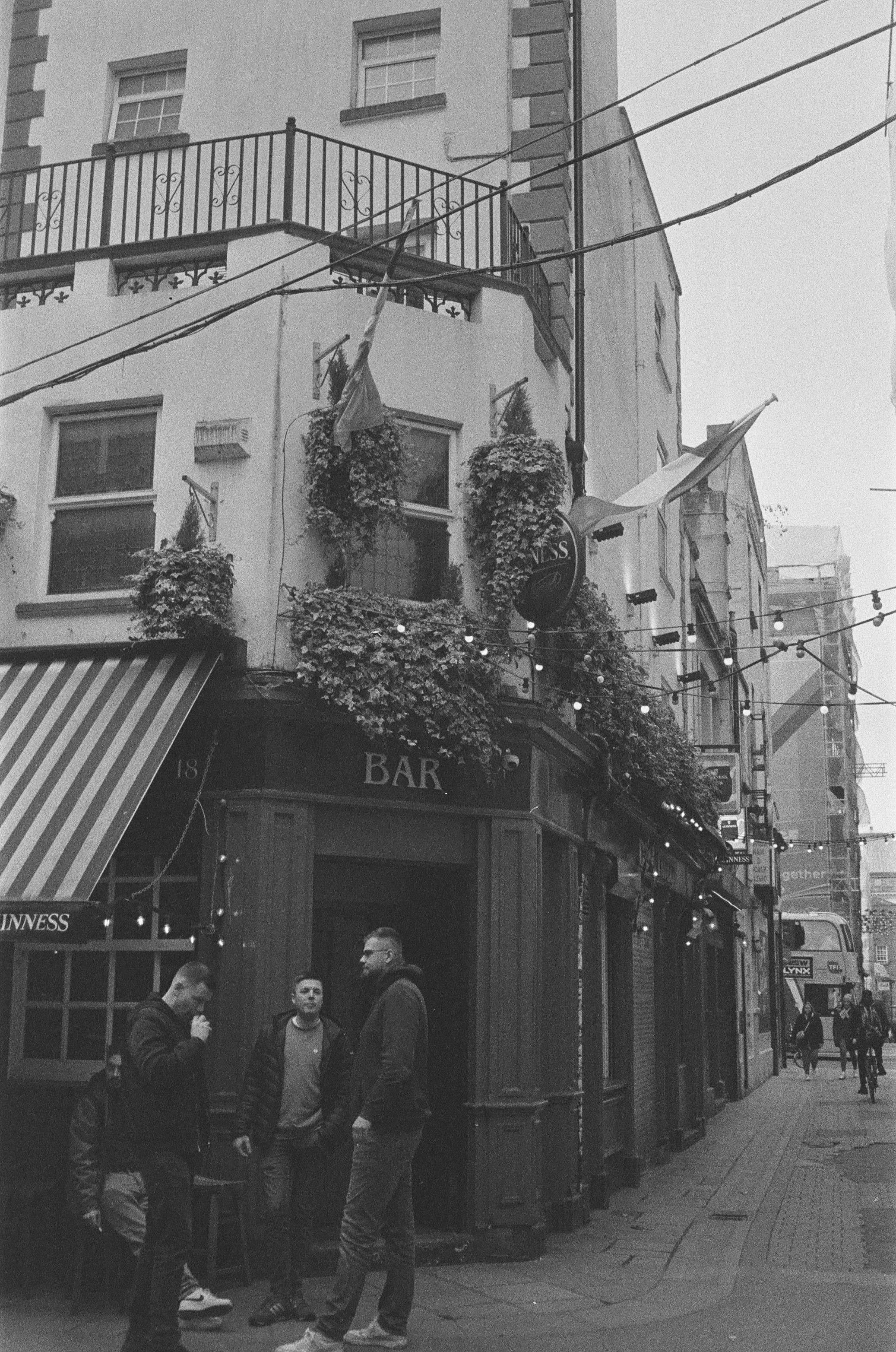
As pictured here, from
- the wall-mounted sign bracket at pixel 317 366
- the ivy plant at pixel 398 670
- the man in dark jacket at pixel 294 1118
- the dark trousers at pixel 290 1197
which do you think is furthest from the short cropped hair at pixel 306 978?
the wall-mounted sign bracket at pixel 317 366

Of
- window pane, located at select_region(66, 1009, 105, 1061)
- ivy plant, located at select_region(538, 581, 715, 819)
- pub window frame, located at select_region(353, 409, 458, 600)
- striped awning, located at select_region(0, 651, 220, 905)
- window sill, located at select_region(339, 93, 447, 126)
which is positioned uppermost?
window sill, located at select_region(339, 93, 447, 126)

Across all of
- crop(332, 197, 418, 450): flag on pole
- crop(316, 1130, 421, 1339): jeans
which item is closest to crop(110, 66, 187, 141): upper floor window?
crop(332, 197, 418, 450): flag on pole

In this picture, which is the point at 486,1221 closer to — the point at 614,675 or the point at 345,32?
the point at 614,675

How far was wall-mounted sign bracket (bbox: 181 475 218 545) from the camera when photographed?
11062 millimetres

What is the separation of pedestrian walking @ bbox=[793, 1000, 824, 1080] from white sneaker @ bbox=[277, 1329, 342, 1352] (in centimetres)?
2893

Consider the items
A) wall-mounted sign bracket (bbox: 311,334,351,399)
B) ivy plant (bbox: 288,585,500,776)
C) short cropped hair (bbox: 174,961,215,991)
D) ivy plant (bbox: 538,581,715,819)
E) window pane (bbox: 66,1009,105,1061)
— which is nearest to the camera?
short cropped hair (bbox: 174,961,215,991)

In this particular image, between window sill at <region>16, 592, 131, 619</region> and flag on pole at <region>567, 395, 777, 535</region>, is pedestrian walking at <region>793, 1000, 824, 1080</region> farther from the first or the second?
window sill at <region>16, 592, 131, 619</region>

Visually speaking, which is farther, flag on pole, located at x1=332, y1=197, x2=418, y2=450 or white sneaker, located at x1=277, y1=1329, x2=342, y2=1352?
flag on pole, located at x1=332, y1=197, x2=418, y2=450

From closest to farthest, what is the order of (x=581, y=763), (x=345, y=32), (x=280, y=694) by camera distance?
(x=280, y=694)
(x=581, y=763)
(x=345, y=32)

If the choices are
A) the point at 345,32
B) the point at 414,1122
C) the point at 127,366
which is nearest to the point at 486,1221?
→ the point at 414,1122

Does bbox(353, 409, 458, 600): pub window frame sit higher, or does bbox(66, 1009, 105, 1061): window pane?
bbox(353, 409, 458, 600): pub window frame

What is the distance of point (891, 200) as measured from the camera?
59.4 feet

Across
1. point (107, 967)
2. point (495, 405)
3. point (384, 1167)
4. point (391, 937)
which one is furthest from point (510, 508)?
point (384, 1167)

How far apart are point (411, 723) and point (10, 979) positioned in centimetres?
364
